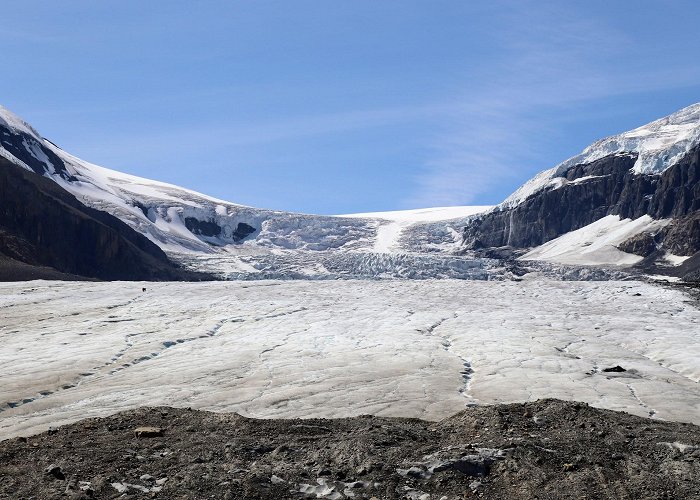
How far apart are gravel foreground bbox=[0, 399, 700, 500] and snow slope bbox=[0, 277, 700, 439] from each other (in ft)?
9.45

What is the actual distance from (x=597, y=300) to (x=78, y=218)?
88915 mm

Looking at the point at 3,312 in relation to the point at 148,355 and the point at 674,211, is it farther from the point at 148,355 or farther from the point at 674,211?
the point at 674,211

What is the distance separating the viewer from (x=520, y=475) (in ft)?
34.6

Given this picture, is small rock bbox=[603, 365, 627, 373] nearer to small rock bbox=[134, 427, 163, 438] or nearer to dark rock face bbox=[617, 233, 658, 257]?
small rock bbox=[134, 427, 163, 438]

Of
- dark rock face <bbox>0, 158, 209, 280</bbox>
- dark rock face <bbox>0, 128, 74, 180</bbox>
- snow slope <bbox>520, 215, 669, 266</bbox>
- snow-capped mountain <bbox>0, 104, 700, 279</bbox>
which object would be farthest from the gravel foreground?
snow slope <bbox>520, 215, 669, 266</bbox>

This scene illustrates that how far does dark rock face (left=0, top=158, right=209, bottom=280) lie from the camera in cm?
9850

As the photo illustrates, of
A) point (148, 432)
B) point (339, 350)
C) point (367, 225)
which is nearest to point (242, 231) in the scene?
point (367, 225)

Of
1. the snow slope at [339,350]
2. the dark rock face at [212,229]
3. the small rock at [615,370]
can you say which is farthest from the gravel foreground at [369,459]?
the dark rock face at [212,229]

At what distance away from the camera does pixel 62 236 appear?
349 feet

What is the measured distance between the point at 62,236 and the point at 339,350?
300ft

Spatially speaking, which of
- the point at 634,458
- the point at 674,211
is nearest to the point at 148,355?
the point at 634,458

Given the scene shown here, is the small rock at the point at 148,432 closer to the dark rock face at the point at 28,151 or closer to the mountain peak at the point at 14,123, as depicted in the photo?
the dark rock face at the point at 28,151

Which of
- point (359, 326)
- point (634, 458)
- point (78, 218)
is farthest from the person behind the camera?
point (78, 218)

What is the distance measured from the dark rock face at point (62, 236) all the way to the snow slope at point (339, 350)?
61857 mm
